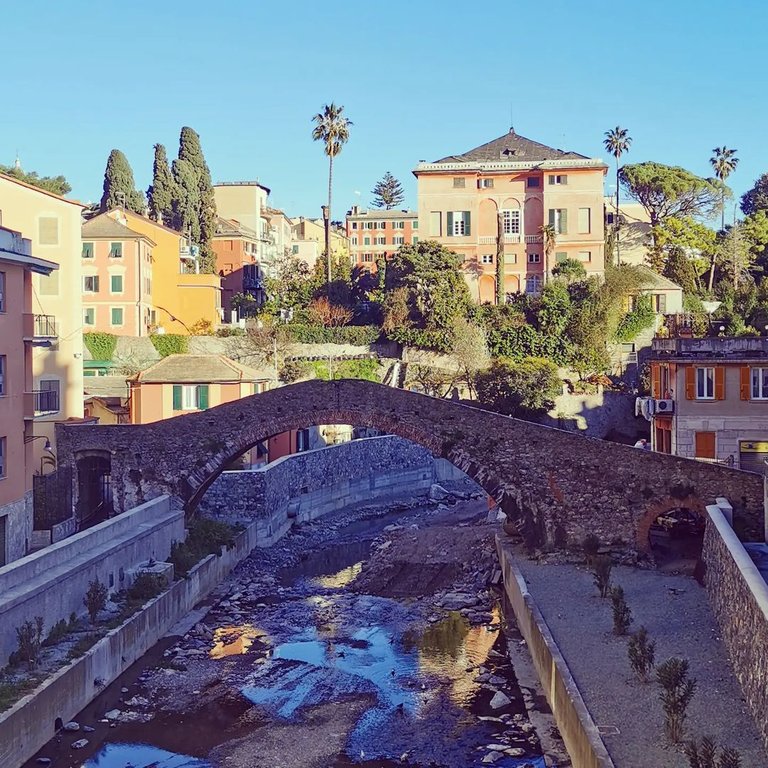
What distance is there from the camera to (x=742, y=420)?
3175 cm

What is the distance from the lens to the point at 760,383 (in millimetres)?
31625

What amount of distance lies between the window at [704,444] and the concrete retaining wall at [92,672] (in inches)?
597

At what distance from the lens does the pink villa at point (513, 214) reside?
5525cm

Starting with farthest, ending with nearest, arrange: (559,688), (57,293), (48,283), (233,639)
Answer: (57,293)
(48,283)
(233,639)
(559,688)

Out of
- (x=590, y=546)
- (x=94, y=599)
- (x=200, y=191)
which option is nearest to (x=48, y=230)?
(x=94, y=599)

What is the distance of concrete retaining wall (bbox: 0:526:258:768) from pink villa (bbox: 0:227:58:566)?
4.20m

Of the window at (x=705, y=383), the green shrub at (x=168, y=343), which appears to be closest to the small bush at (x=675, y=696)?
the window at (x=705, y=383)

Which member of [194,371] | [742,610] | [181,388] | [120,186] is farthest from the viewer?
[120,186]

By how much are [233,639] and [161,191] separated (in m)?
43.4

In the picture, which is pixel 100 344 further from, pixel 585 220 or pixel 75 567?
pixel 75 567

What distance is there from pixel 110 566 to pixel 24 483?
4604mm

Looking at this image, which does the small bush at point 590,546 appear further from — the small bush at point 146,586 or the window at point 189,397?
the window at point 189,397

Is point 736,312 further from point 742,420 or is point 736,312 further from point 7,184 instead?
point 7,184

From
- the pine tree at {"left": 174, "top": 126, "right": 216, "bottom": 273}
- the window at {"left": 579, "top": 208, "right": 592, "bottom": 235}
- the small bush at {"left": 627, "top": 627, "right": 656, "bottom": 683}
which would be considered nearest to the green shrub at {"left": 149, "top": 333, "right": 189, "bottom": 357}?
the pine tree at {"left": 174, "top": 126, "right": 216, "bottom": 273}
